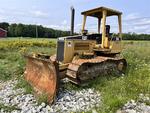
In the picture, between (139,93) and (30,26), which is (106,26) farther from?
(30,26)

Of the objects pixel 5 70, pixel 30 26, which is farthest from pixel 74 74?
pixel 30 26

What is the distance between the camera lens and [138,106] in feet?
16.6

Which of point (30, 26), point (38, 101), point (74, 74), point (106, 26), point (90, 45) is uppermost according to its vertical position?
point (30, 26)

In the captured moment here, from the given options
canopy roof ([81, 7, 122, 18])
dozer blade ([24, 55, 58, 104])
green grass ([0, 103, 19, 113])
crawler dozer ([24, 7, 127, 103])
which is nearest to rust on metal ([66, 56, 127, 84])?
crawler dozer ([24, 7, 127, 103])

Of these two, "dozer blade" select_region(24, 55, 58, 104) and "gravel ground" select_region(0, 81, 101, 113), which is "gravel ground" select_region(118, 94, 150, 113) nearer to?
"gravel ground" select_region(0, 81, 101, 113)

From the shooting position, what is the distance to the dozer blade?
5.65 m

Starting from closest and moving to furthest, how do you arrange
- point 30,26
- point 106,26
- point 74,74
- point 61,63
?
point 74,74
point 61,63
point 106,26
point 30,26

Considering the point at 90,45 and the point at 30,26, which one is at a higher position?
the point at 30,26

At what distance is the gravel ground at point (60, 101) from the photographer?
516 cm

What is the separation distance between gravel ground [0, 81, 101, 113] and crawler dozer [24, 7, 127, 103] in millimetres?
295

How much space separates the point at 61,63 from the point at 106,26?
2.10 meters

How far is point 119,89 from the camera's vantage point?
235 inches

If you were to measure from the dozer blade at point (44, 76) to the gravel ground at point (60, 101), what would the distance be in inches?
10.6

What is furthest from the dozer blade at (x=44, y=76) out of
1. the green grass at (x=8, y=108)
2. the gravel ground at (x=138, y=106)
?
the gravel ground at (x=138, y=106)
